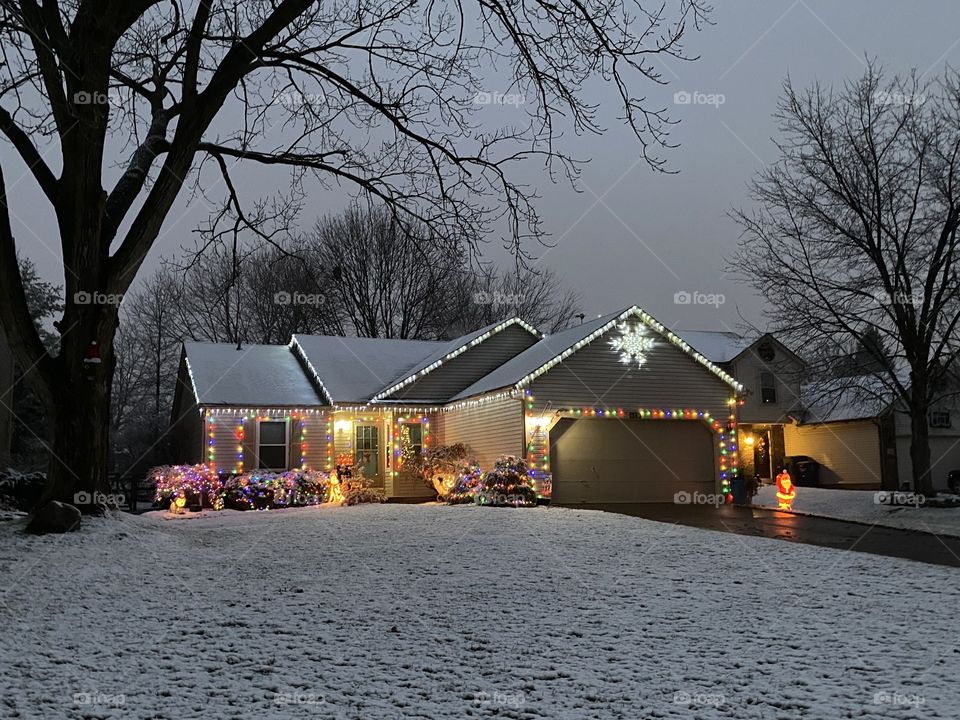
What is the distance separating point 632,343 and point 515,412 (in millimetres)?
3726

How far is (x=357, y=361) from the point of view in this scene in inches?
1004

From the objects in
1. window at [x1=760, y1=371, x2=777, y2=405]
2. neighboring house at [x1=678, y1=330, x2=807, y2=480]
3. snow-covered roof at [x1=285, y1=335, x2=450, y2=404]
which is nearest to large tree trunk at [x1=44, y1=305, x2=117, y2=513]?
snow-covered roof at [x1=285, y1=335, x2=450, y2=404]

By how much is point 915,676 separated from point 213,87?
11227 millimetres

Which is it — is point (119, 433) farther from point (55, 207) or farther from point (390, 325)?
point (55, 207)

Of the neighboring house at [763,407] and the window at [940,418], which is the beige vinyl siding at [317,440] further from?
the window at [940,418]

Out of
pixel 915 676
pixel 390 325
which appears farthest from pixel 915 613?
pixel 390 325

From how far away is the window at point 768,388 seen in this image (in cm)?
3512

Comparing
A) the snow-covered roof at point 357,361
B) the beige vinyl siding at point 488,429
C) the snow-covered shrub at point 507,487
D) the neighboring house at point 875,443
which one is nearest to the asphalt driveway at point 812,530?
the snow-covered shrub at point 507,487

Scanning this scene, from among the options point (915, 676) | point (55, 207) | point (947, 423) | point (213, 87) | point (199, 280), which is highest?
point (199, 280)

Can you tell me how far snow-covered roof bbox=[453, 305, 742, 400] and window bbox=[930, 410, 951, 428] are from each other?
46.0ft

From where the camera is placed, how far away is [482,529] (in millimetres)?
12836

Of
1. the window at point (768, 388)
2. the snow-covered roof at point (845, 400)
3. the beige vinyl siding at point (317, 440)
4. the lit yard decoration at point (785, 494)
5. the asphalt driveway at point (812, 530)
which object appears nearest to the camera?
the asphalt driveway at point (812, 530)

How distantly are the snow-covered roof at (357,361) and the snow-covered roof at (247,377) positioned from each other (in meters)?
0.52

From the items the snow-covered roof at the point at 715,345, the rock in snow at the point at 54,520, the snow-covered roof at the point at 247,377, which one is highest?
the snow-covered roof at the point at 715,345
